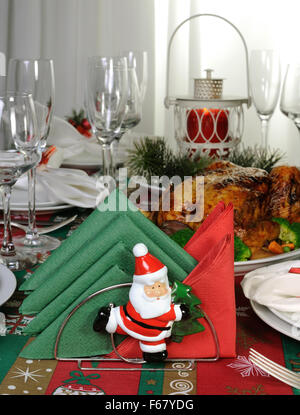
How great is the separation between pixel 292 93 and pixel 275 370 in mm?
917

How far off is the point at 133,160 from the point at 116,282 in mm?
659

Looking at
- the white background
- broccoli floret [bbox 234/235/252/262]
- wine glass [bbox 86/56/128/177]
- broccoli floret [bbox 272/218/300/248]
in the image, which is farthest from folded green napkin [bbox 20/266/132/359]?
the white background

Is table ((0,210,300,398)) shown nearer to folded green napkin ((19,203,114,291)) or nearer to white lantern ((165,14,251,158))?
folded green napkin ((19,203,114,291))

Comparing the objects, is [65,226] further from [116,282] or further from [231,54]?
[231,54]

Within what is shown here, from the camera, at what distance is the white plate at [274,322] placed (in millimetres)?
656

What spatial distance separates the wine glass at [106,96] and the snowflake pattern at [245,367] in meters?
Answer: 0.61

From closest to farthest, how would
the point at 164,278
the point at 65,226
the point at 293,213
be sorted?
the point at 164,278 < the point at 293,213 < the point at 65,226

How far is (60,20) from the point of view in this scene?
11.0ft

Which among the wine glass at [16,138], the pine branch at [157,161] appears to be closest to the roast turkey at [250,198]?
the pine branch at [157,161]

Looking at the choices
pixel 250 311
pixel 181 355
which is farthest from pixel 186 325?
pixel 250 311

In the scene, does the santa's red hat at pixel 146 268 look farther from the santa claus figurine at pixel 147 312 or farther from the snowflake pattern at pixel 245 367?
the snowflake pattern at pixel 245 367

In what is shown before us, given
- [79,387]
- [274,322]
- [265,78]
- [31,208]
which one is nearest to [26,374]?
[79,387]

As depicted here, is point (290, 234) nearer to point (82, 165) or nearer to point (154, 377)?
point (154, 377)

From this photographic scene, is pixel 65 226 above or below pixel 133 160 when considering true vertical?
below
